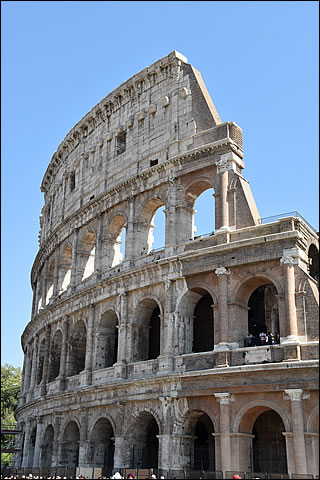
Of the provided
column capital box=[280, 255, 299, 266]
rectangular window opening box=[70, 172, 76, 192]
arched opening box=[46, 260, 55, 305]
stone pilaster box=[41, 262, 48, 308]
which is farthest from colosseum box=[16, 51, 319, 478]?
arched opening box=[46, 260, 55, 305]

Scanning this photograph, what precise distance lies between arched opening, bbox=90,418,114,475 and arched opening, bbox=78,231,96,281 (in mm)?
7422

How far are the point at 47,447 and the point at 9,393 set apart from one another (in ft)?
98.5

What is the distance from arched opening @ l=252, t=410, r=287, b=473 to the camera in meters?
19.6

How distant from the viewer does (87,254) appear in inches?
1142

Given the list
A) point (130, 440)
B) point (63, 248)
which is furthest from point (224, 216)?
point (63, 248)

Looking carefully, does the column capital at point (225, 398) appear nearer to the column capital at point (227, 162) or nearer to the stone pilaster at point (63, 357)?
the column capital at point (227, 162)

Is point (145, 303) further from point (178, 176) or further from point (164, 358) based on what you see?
point (178, 176)

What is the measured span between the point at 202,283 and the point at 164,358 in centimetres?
300

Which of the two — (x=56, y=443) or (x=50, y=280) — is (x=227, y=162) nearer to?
(x=56, y=443)

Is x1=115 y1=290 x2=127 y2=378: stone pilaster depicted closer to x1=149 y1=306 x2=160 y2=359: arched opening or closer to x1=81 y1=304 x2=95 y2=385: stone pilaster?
x1=149 y1=306 x2=160 y2=359: arched opening

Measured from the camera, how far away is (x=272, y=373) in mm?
18281

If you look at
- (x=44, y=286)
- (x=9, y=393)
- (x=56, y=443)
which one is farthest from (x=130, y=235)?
(x=9, y=393)

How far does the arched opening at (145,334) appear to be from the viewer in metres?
23.2

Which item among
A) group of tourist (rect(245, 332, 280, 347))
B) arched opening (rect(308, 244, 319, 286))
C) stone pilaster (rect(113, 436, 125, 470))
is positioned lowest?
stone pilaster (rect(113, 436, 125, 470))
